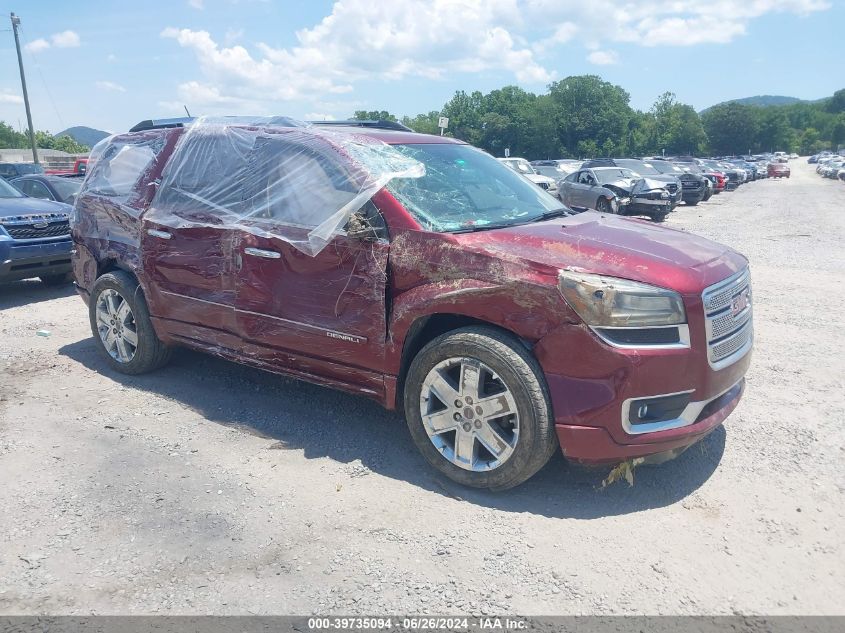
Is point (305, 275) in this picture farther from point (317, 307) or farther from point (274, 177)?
point (274, 177)

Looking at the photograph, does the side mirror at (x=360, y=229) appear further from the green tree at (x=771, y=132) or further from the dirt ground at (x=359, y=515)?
the green tree at (x=771, y=132)

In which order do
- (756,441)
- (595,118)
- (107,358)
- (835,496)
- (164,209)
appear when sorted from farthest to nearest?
1. (595,118)
2. (107,358)
3. (164,209)
4. (756,441)
5. (835,496)

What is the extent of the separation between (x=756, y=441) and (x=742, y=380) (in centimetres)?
57

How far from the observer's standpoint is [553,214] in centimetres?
454

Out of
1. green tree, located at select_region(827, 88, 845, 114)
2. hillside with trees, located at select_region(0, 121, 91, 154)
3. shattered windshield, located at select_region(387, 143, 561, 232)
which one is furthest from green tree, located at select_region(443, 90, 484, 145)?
green tree, located at select_region(827, 88, 845, 114)

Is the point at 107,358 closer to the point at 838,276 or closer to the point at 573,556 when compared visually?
the point at 573,556

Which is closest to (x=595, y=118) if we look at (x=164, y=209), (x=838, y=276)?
(x=838, y=276)

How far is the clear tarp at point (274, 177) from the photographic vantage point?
418cm

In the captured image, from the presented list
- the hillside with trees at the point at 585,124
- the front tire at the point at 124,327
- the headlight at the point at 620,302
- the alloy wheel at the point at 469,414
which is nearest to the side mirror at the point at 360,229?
the alloy wheel at the point at 469,414

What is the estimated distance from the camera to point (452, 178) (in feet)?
14.6

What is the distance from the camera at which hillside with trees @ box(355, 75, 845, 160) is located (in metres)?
94.2

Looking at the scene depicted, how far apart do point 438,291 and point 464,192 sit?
0.95 metres

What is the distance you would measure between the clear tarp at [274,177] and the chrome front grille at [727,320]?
1875 millimetres

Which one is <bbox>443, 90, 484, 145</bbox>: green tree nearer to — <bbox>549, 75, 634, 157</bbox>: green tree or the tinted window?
<bbox>549, 75, 634, 157</bbox>: green tree
